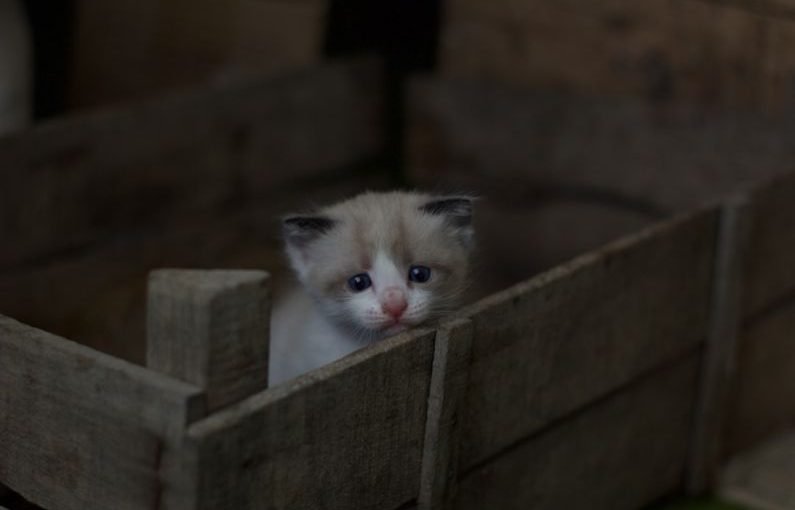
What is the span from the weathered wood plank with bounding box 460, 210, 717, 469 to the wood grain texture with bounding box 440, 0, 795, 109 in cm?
82

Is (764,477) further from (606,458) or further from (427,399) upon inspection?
(427,399)

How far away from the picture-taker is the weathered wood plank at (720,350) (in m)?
3.10

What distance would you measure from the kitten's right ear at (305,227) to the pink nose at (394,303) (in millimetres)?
229

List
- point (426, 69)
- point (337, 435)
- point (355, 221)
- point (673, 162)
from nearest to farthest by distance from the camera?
point (337, 435), point (355, 221), point (673, 162), point (426, 69)

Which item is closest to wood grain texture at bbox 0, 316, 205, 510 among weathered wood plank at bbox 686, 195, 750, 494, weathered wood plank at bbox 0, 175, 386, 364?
weathered wood plank at bbox 0, 175, 386, 364

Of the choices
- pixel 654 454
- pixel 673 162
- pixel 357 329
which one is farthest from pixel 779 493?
pixel 357 329

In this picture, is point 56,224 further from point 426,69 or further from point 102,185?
point 426,69

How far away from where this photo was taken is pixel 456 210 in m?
2.68

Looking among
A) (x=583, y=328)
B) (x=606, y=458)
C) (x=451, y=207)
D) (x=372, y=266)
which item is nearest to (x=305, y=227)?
(x=372, y=266)

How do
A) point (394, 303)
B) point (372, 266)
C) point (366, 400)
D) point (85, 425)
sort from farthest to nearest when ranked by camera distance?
point (372, 266) < point (394, 303) < point (366, 400) < point (85, 425)

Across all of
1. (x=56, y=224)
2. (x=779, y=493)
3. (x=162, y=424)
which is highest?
(x=162, y=424)

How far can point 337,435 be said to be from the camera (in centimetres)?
214

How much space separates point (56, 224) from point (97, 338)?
305 mm

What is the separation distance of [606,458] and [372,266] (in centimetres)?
76
